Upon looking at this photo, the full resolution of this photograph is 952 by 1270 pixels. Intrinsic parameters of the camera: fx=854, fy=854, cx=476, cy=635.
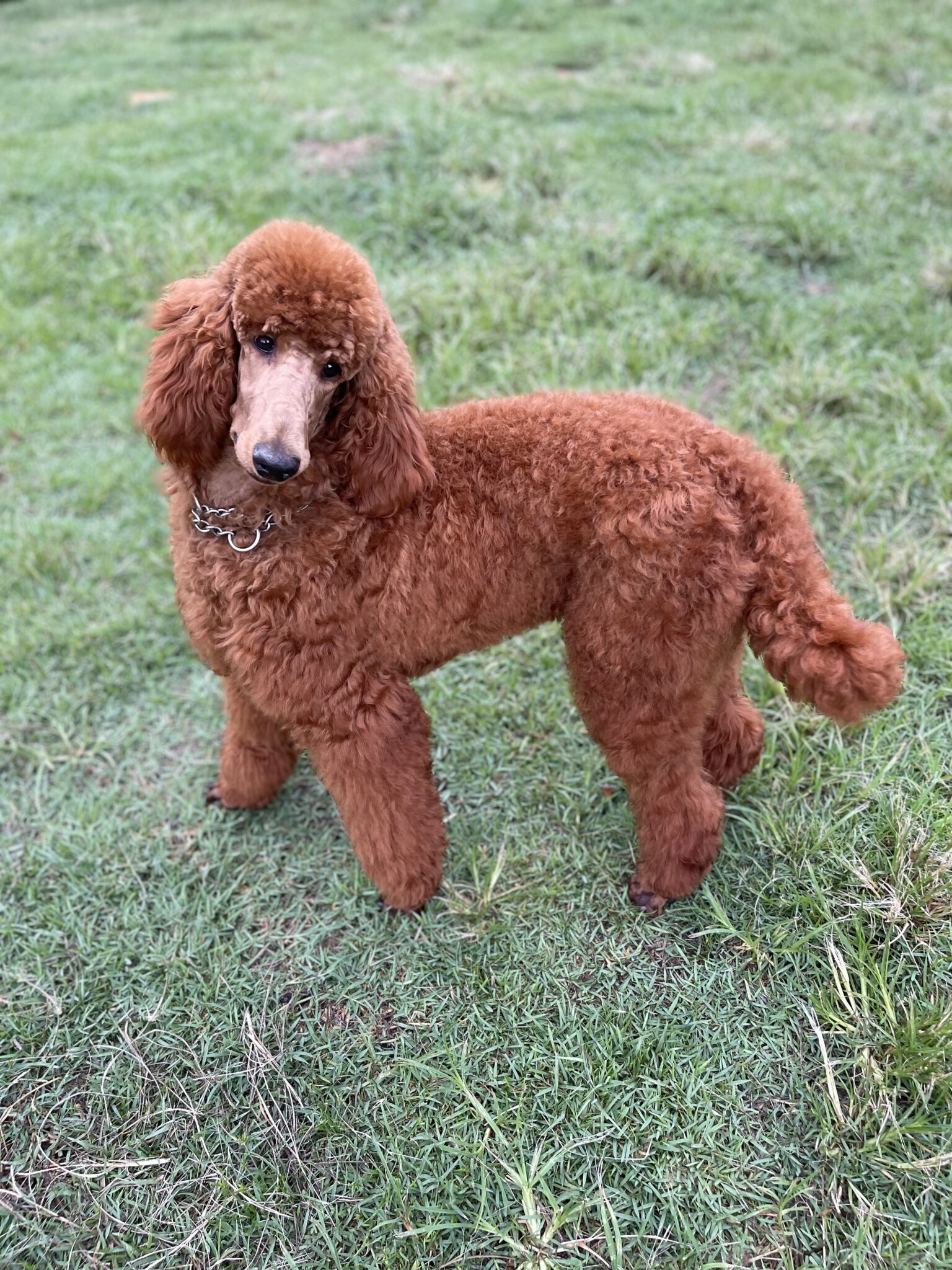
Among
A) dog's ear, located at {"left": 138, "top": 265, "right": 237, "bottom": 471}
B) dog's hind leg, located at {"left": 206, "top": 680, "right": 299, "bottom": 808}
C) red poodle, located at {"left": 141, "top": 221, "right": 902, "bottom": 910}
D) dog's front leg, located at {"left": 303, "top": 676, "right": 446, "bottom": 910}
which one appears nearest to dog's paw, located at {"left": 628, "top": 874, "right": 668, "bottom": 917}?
red poodle, located at {"left": 141, "top": 221, "right": 902, "bottom": 910}

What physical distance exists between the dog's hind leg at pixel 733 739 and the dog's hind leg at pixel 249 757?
120 cm

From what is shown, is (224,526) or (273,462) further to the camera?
(224,526)

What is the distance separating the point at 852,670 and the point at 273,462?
1251 millimetres

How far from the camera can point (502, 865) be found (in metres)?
2.48

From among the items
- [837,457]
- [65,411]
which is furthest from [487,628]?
[65,411]

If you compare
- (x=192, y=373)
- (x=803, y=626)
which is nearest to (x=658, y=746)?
(x=803, y=626)

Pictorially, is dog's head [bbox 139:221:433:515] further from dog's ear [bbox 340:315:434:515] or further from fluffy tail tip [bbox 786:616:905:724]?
fluffy tail tip [bbox 786:616:905:724]

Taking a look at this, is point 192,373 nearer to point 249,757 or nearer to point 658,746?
point 249,757

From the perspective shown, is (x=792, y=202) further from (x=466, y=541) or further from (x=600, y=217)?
(x=466, y=541)

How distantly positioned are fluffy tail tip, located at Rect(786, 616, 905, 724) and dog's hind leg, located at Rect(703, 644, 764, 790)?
1.71 feet

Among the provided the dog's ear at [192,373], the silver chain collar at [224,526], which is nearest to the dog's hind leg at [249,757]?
the silver chain collar at [224,526]

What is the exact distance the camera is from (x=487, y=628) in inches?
82.4

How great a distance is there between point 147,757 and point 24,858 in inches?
18.9

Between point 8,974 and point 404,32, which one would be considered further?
point 404,32
